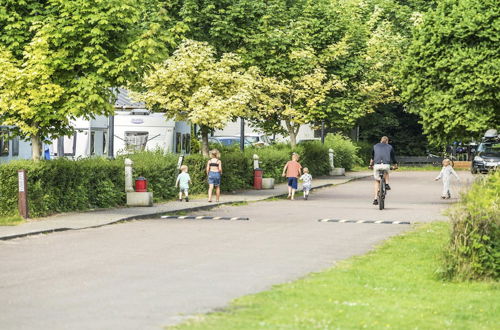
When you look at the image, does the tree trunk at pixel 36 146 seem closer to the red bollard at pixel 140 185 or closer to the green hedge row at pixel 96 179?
the green hedge row at pixel 96 179

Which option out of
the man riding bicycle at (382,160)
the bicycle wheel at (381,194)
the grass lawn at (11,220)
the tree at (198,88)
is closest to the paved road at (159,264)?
the grass lawn at (11,220)

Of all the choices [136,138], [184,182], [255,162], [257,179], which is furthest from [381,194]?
[136,138]

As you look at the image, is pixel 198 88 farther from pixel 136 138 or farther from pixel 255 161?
pixel 136 138

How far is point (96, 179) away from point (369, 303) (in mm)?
17177

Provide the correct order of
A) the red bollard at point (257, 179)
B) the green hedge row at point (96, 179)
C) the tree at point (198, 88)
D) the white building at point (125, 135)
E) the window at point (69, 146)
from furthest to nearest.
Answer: the window at point (69, 146)
the white building at point (125, 135)
the red bollard at point (257, 179)
the tree at point (198, 88)
the green hedge row at point (96, 179)

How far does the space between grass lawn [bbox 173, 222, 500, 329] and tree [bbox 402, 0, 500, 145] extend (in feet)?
57.2

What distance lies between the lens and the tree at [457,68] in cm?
3225

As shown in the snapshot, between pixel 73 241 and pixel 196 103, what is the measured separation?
17.3 m

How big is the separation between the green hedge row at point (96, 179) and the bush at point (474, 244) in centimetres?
1245

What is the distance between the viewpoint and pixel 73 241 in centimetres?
1917

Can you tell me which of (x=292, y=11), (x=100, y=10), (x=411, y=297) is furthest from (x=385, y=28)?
(x=411, y=297)

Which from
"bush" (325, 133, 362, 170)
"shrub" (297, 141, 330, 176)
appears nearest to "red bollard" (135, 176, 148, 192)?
"shrub" (297, 141, 330, 176)

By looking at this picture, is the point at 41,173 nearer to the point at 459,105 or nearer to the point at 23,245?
the point at 23,245

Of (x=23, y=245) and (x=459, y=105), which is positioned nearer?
(x=23, y=245)
